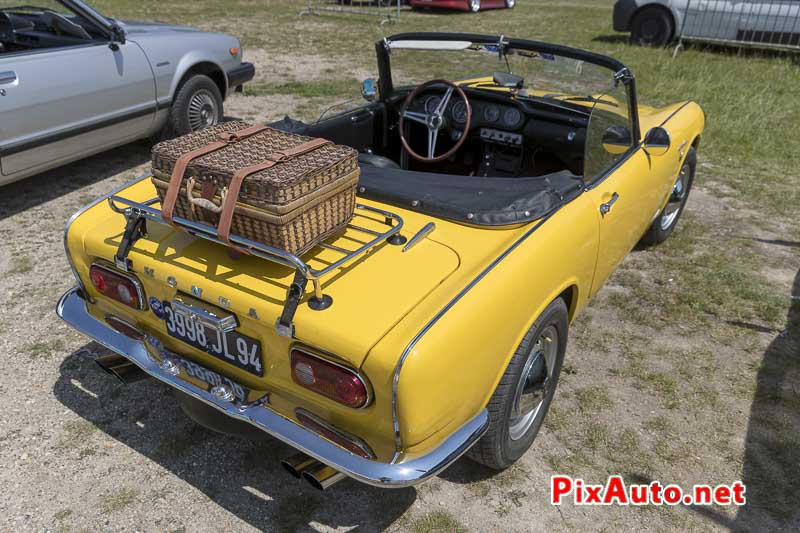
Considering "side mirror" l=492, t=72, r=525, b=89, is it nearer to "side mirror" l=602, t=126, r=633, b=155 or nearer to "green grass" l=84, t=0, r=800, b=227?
"side mirror" l=602, t=126, r=633, b=155

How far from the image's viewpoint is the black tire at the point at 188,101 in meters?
5.73


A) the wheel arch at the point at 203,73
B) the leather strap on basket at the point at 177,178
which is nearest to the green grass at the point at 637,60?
the wheel arch at the point at 203,73

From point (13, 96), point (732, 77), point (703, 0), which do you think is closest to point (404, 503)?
point (13, 96)

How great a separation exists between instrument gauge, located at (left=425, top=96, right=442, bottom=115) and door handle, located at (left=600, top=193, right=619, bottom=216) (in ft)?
4.06

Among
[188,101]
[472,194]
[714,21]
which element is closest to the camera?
[472,194]

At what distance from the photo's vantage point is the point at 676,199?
476 centimetres

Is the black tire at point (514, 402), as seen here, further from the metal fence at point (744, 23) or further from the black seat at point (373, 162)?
the metal fence at point (744, 23)

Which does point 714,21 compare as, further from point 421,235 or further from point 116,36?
point 421,235

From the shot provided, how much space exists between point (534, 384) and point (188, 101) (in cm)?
449

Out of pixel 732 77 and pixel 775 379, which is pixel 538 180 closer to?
pixel 775 379

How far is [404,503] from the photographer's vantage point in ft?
8.54

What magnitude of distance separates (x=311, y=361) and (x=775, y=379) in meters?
2.74

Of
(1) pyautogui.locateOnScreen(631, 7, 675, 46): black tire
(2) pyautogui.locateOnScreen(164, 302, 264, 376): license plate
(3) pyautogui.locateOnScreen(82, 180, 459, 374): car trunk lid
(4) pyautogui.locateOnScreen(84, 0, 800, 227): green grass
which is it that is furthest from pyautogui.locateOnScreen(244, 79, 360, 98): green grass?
(1) pyautogui.locateOnScreen(631, 7, 675, 46): black tire

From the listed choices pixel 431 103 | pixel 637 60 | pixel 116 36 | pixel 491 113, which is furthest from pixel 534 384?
pixel 637 60
